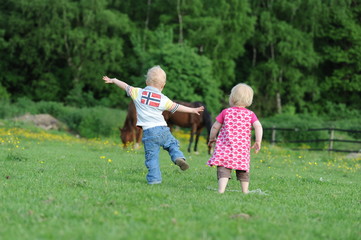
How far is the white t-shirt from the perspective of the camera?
7258 millimetres

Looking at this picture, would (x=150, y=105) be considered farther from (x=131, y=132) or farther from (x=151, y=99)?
(x=131, y=132)

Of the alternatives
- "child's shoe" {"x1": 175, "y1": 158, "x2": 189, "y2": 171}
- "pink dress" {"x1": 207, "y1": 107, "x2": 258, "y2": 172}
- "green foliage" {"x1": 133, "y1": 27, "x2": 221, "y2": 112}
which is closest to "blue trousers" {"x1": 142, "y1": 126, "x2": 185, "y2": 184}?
"child's shoe" {"x1": 175, "y1": 158, "x2": 189, "y2": 171}

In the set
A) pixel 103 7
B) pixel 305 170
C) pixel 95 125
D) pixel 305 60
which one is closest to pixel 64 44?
pixel 103 7

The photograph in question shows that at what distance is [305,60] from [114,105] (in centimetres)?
1920

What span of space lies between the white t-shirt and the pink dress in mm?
872

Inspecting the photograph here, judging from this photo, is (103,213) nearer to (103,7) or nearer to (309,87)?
(103,7)

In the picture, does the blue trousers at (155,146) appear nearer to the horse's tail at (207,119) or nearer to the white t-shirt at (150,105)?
the white t-shirt at (150,105)

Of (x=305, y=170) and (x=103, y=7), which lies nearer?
(x=305, y=170)

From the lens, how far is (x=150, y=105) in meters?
7.27

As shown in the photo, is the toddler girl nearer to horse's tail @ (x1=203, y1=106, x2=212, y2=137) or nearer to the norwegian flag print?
the norwegian flag print

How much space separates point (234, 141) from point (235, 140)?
2 cm

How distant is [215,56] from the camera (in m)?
46.3

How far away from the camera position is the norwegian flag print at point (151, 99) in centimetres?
725

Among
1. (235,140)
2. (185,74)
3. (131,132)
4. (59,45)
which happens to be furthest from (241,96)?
(59,45)
